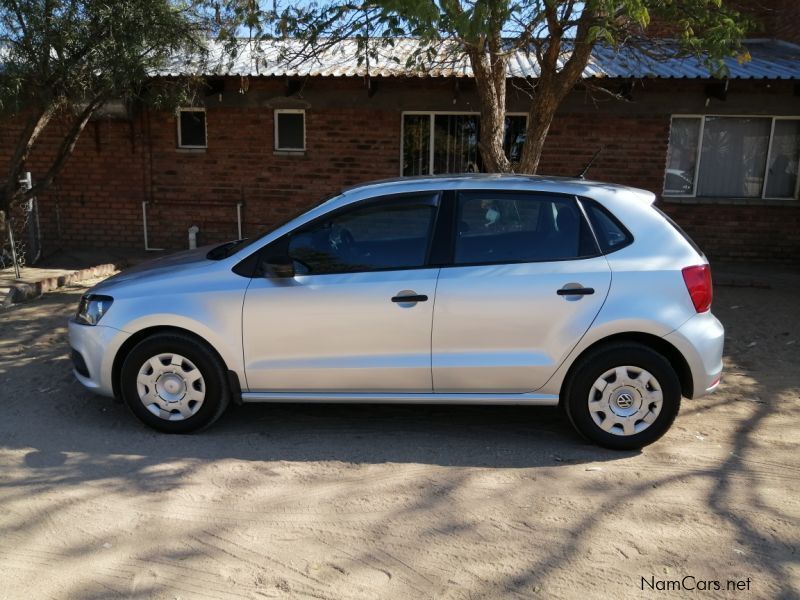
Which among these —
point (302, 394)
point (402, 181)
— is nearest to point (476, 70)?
point (402, 181)

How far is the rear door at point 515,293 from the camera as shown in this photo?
4.09m

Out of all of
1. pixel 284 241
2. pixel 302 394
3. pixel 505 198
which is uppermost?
pixel 505 198

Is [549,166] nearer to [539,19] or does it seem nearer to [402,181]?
[539,19]

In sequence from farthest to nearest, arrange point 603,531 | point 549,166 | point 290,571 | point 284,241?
1. point 549,166
2. point 284,241
3. point 603,531
4. point 290,571

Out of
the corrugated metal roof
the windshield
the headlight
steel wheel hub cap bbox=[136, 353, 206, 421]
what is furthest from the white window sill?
the headlight

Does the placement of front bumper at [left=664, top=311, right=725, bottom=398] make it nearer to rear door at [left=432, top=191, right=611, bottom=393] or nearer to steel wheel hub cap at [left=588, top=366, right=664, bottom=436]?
steel wheel hub cap at [left=588, top=366, right=664, bottom=436]

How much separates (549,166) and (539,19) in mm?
4448

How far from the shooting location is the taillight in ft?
13.5

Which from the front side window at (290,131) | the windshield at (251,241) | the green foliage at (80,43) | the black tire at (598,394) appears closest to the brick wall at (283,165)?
the front side window at (290,131)

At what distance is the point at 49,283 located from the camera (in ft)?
27.2

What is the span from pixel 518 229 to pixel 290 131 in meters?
7.30

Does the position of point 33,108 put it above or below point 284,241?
above

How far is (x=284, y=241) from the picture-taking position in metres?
4.30

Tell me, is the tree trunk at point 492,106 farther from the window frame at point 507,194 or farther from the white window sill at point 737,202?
the white window sill at point 737,202
